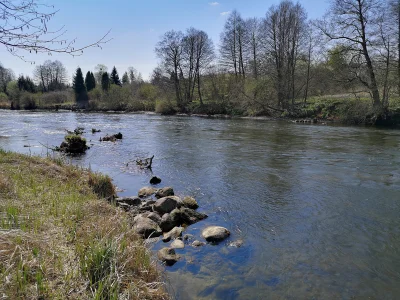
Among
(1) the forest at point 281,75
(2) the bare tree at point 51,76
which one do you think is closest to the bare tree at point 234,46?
(1) the forest at point 281,75

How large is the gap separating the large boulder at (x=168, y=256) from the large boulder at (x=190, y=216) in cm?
161

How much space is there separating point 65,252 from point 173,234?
2.95 meters

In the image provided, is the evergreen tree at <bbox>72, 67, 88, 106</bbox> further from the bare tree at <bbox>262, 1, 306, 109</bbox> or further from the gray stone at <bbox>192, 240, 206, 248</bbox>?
the gray stone at <bbox>192, 240, 206, 248</bbox>

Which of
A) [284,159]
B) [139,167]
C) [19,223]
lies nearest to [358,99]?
[284,159]

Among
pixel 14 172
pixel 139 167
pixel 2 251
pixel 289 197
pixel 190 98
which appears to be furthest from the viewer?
pixel 190 98

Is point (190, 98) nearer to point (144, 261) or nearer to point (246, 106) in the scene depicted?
point (246, 106)

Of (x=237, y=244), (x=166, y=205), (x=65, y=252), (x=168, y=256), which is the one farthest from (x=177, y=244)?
(x=65, y=252)

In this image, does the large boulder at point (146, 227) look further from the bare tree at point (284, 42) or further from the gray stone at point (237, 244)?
the bare tree at point (284, 42)

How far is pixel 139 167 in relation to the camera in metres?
13.1

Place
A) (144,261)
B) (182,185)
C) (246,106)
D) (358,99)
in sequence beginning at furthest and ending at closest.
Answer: (246,106), (358,99), (182,185), (144,261)

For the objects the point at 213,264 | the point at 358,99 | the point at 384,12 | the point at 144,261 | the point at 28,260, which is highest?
the point at 384,12

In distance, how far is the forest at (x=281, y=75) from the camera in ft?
86.0

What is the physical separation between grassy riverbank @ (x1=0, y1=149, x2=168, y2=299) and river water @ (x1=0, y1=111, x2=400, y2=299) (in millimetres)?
1091

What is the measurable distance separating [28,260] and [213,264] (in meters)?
3.03
